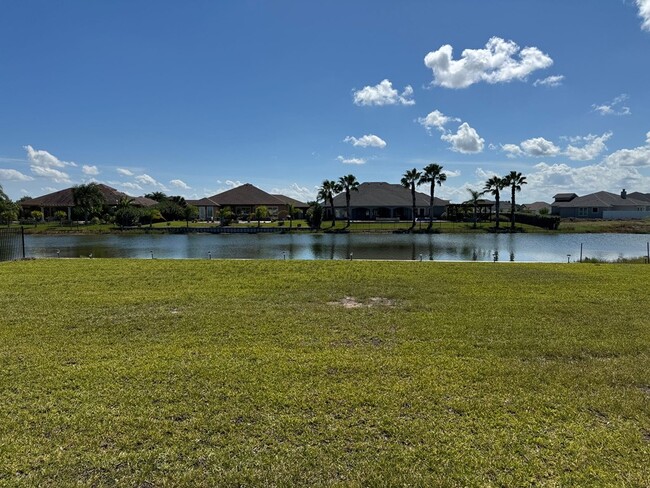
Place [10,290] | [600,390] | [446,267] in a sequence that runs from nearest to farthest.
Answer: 1. [600,390]
2. [10,290]
3. [446,267]

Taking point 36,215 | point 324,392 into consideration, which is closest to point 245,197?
point 36,215

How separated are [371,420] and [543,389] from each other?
6.86ft

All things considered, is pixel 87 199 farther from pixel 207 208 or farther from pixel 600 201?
pixel 600 201

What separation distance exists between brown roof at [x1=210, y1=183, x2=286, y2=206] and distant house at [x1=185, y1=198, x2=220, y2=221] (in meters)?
1.97

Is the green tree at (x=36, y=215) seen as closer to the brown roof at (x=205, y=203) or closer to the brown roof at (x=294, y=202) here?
the brown roof at (x=205, y=203)

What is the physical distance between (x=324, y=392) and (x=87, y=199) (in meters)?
76.1

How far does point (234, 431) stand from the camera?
368cm

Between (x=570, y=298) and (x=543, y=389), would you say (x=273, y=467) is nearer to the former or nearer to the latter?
(x=543, y=389)

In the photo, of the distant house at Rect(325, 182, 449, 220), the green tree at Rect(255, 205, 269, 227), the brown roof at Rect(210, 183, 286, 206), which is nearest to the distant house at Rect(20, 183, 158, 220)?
the brown roof at Rect(210, 183, 286, 206)

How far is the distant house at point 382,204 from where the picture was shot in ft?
219

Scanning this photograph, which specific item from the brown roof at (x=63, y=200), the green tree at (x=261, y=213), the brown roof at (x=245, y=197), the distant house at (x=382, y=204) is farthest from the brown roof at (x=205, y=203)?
the distant house at (x=382, y=204)

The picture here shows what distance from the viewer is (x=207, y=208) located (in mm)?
81812

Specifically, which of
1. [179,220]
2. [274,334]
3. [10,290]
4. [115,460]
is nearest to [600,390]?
[274,334]

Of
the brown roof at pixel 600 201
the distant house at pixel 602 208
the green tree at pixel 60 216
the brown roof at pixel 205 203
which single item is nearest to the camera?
the green tree at pixel 60 216
